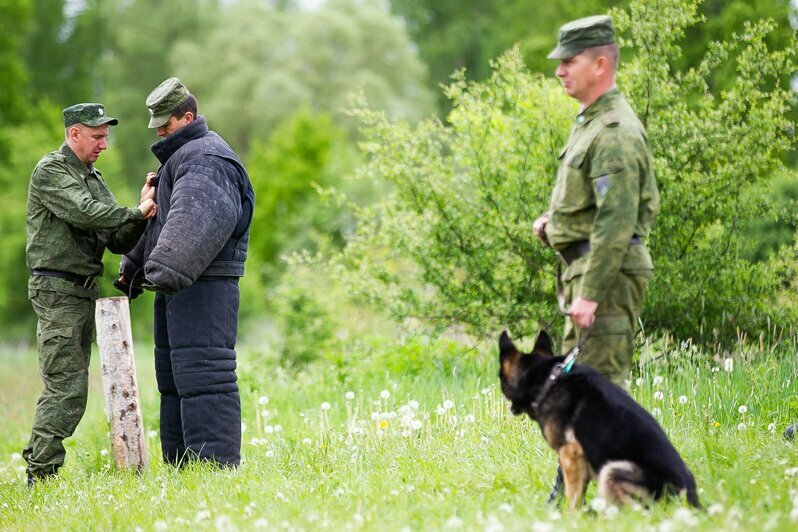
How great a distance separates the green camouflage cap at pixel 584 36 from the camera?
4297 mm

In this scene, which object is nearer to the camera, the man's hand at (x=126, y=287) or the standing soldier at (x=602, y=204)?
the standing soldier at (x=602, y=204)

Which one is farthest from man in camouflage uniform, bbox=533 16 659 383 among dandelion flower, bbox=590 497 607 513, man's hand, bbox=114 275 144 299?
man's hand, bbox=114 275 144 299

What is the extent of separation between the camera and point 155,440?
28.3ft

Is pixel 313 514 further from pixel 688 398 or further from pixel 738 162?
pixel 738 162

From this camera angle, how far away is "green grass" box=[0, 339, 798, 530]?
4.20 m

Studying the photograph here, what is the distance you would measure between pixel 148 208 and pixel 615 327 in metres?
3.60

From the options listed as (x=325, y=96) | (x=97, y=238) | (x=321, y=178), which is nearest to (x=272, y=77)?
(x=325, y=96)

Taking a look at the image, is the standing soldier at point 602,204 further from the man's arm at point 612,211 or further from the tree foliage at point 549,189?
the tree foliage at point 549,189

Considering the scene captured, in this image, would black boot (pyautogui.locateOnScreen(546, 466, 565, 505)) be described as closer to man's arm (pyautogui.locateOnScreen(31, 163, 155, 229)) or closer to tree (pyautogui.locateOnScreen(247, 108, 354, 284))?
man's arm (pyautogui.locateOnScreen(31, 163, 155, 229))

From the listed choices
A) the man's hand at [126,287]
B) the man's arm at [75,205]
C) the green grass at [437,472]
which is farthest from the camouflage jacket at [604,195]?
the man's hand at [126,287]

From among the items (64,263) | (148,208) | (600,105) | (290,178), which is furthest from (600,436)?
(290,178)

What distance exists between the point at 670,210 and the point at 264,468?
442cm

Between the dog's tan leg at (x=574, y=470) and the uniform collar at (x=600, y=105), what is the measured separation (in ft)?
5.27

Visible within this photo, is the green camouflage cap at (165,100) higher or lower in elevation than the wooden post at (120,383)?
higher
